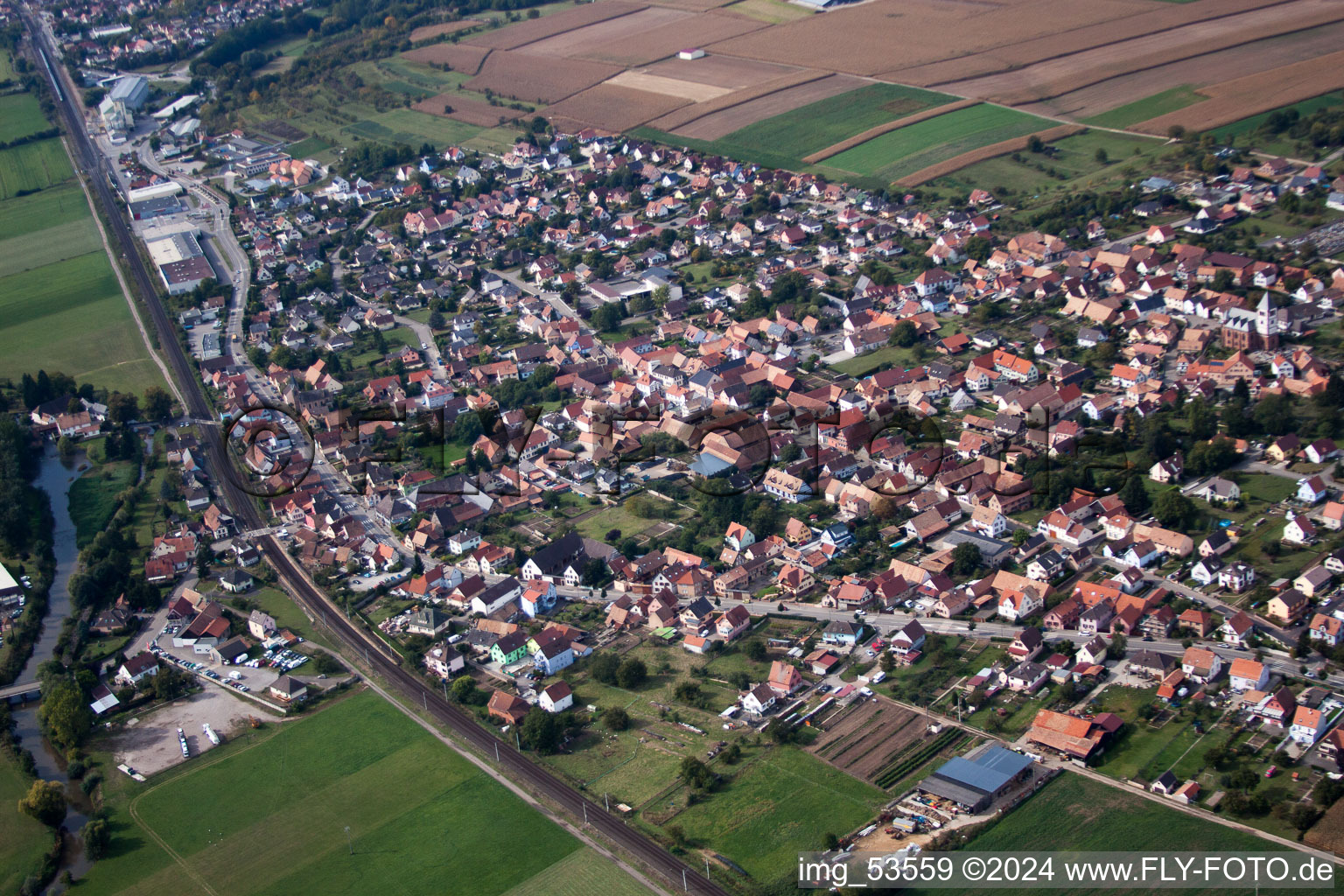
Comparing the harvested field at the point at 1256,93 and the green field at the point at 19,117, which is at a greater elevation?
the green field at the point at 19,117

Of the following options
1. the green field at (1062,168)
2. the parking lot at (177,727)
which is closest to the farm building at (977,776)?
the parking lot at (177,727)

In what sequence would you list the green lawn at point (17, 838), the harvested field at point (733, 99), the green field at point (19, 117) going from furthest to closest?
the green field at point (19, 117)
the harvested field at point (733, 99)
the green lawn at point (17, 838)

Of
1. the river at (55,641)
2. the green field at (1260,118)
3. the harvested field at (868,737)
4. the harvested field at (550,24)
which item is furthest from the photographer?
the harvested field at (550,24)

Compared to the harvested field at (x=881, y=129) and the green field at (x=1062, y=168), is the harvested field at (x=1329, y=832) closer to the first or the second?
the green field at (x=1062, y=168)

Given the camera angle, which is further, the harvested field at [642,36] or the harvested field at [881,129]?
the harvested field at [642,36]

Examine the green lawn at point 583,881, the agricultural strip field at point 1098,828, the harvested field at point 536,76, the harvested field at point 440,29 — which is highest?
the harvested field at point 440,29

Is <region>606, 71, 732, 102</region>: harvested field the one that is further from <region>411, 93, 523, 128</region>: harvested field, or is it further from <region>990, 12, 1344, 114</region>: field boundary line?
<region>990, 12, 1344, 114</region>: field boundary line

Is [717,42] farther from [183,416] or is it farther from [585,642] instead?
[585,642]
